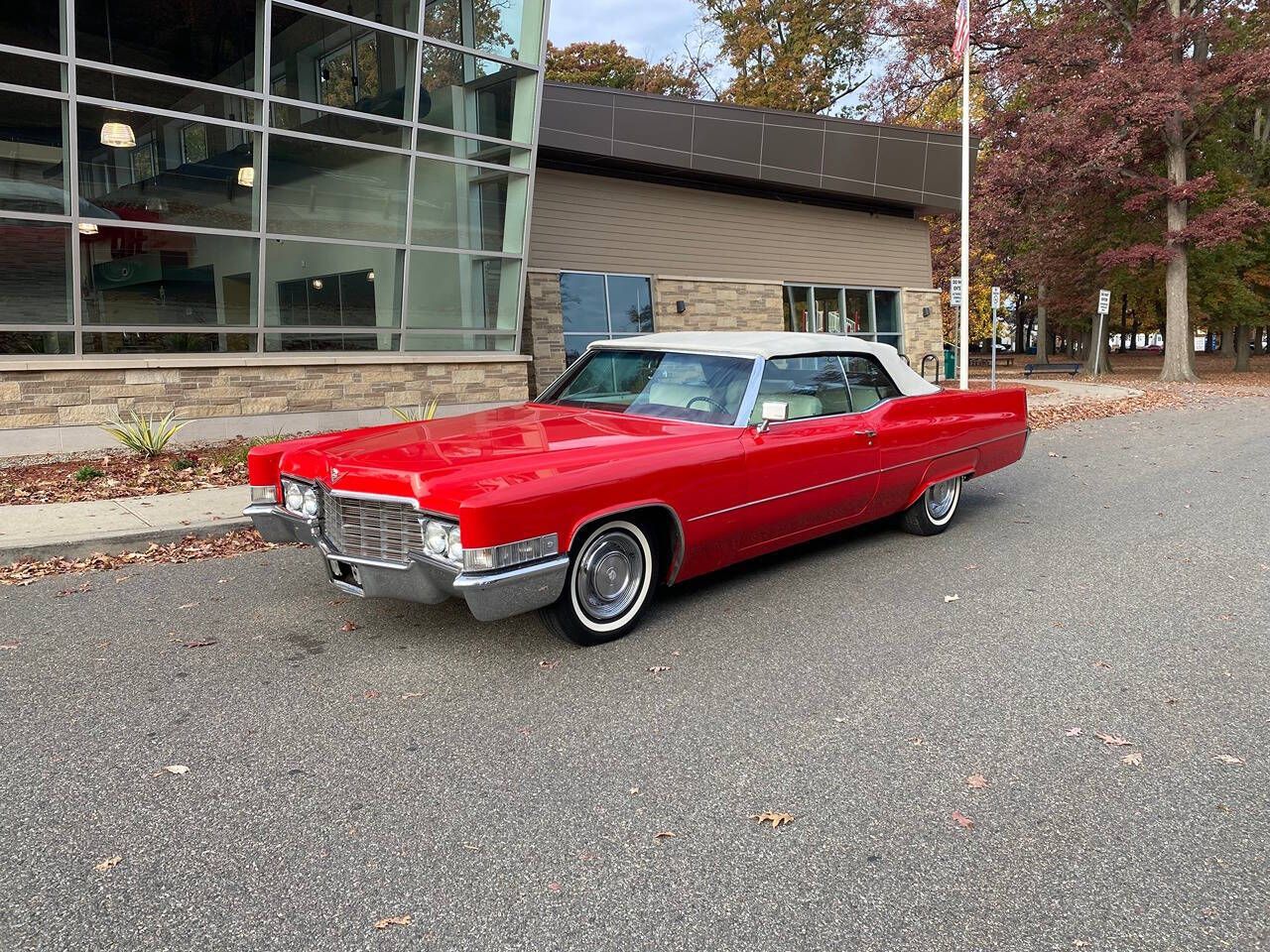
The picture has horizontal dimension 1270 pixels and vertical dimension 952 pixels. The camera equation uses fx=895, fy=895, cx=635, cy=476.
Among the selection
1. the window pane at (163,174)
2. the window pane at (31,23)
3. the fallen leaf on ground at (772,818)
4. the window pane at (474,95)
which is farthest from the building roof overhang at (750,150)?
the fallen leaf on ground at (772,818)

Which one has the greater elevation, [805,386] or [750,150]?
[750,150]

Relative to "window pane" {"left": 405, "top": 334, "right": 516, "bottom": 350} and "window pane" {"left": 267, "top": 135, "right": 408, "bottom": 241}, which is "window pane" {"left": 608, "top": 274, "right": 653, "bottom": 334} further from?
"window pane" {"left": 267, "top": 135, "right": 408, "bottom": 241}

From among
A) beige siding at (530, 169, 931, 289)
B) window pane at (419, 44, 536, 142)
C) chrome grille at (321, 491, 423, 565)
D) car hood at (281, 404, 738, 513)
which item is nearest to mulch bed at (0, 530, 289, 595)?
car hood at (281, 404, 738, 513)

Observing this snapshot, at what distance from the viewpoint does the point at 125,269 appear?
35.3 feet

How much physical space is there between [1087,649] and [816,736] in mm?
1734

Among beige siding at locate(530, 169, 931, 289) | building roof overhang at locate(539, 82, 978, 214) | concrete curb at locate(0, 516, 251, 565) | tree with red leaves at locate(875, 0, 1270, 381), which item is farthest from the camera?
tree with red leaves at locate(875, 0, 1270, 381)

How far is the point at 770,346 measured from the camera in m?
5.52

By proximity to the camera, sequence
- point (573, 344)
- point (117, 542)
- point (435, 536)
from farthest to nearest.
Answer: point (573, 344), point (117, 542), point (435, 536)

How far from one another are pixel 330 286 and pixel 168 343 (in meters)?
2.26

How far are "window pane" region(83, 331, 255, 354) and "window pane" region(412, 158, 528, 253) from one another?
3014 millimetres

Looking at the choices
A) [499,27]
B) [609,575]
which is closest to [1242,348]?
[499,27]

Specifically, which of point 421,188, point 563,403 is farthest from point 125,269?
point 563,403

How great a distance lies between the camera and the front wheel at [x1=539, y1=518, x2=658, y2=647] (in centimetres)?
423

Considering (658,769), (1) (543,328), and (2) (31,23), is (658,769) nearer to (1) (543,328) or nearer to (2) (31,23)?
(2) (31,23)
